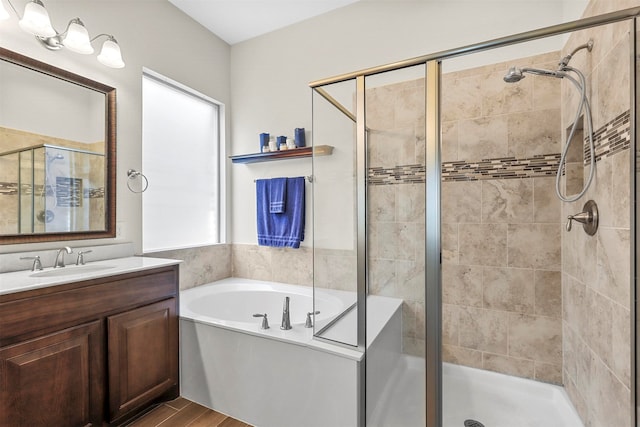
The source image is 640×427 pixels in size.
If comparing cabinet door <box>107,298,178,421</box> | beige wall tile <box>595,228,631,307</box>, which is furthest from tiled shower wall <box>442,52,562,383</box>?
cabinet door <box>107,298,178,421</box>

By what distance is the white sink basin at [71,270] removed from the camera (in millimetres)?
1564

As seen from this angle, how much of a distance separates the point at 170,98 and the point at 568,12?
2868mm

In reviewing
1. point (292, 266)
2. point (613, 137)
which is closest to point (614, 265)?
point (613, 137)

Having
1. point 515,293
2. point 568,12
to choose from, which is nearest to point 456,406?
point 515,293

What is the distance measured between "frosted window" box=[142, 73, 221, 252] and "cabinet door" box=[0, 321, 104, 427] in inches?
39.0

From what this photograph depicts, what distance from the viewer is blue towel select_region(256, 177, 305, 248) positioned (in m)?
2.58

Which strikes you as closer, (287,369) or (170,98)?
(287,369)

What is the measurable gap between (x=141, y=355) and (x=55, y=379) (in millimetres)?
402

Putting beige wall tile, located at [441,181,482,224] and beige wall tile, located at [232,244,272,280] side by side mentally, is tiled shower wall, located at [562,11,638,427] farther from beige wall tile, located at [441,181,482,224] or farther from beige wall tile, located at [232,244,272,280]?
beige wall tile, located at [232,244,272,280]

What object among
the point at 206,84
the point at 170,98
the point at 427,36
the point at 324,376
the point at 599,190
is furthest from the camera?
the point at 206,84

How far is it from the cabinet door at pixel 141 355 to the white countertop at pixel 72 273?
Answer: 0.79ft

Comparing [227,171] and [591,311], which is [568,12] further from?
[227,171]

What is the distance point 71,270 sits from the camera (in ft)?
5.49

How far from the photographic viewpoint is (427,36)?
7.15 feet
